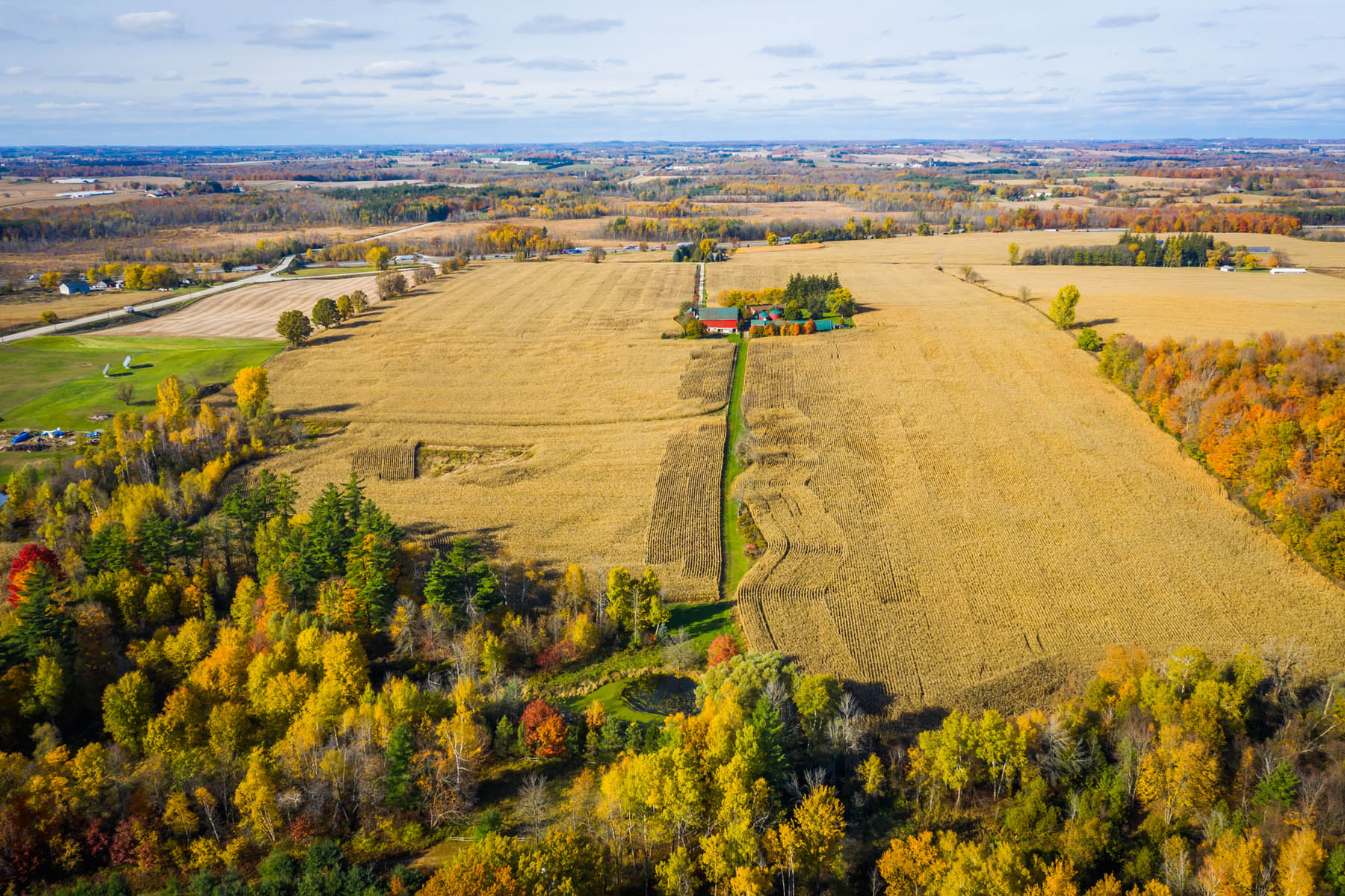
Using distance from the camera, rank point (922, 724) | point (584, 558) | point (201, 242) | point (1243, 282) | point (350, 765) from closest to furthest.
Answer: point (350, 765), point (922, 724), point (584, 558), point (1243, 282), point (201, 242)

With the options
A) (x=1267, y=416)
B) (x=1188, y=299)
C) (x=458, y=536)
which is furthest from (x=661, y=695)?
(x=1188, y=299)

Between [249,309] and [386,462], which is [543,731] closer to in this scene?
[386,462]

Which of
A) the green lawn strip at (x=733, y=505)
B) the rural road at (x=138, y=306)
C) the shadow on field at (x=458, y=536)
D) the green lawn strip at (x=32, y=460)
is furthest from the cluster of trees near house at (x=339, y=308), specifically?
the green lawn strip at (x=733, y=505)

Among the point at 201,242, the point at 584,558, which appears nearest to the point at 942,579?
the point at 584,558

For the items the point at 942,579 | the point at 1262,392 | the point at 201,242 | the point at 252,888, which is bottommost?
the point at 252,888

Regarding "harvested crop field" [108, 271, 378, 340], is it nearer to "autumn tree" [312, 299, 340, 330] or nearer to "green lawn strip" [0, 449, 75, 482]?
"autumn tree" [312, 299, 340, 330]

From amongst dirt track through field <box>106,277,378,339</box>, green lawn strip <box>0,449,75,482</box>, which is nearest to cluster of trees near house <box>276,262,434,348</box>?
dirt track through field <box>106,277,378,339</box>

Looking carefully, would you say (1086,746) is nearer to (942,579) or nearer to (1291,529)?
(942,579)
